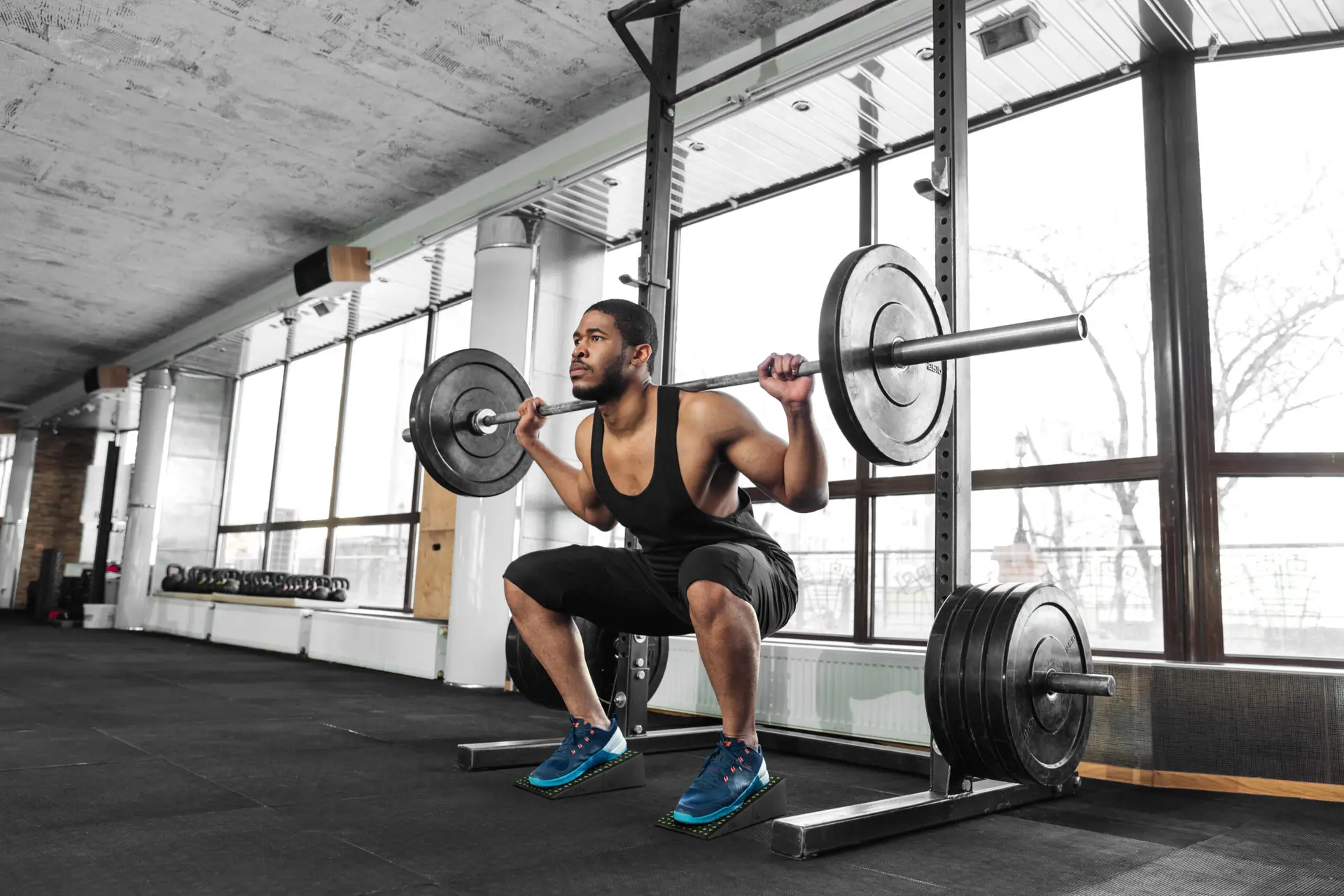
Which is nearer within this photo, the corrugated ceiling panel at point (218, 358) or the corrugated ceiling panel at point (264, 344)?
the corrugated ceiling panel at point (264, 344)

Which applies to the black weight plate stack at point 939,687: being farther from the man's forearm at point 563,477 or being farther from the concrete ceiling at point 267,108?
the concrete ceiling at point 267,108

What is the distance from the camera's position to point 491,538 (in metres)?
4.46

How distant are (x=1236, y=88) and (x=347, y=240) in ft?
15.2

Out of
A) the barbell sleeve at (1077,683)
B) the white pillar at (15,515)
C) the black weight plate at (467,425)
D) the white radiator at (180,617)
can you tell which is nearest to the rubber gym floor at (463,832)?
the barbell sleeve at (1077,683)

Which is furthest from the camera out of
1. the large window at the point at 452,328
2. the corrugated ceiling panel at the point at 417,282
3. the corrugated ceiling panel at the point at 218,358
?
the corrugated ceiling panel at the point at 218,358

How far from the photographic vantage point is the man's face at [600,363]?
2.12 meters

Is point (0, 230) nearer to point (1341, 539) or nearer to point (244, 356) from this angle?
point (244, 356)

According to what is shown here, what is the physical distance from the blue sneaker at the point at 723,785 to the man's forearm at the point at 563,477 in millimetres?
731

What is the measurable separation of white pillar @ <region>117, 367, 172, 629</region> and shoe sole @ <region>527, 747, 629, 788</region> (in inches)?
287

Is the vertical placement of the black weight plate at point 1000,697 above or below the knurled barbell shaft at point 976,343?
below

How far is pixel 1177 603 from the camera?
2.89 metres

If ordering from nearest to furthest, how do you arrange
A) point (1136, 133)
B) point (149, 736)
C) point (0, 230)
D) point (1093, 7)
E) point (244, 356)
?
1. point (149, 736)
2. point (1093, 7)
3. point (1136, 133)
4. point (0, 230)
5. point (244, 356)

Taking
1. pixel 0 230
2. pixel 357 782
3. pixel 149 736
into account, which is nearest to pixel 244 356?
pixel 0 230

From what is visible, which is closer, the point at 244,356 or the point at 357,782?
the point at 357,782
